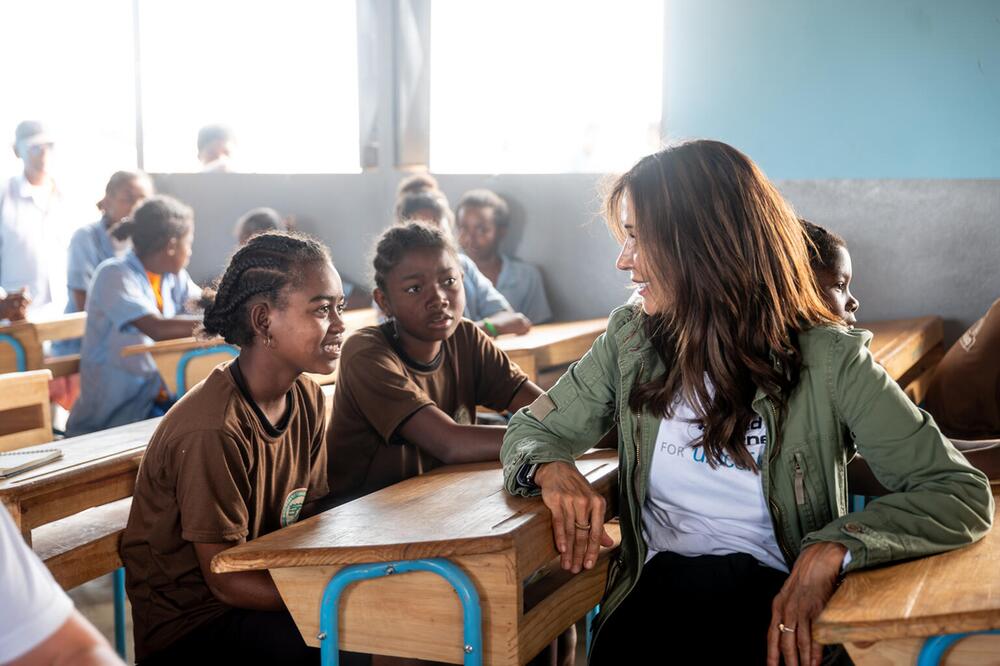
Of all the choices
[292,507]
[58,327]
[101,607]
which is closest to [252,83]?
[58,327]

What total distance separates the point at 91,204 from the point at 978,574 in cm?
771

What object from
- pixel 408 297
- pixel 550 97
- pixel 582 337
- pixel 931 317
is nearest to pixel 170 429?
pixel 408 297

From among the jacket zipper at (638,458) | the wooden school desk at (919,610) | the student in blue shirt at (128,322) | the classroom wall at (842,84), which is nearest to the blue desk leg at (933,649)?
the wooden school desk at (919,610)

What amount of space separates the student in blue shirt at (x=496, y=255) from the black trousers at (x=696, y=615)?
11.4 feet

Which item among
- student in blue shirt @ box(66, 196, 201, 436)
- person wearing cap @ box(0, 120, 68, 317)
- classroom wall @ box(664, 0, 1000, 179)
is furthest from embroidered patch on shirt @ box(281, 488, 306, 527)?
person wearing cap @ box(0, 120, 68, 317)

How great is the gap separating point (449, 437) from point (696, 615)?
2.40 ft

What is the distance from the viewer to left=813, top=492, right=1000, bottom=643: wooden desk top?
1.22m

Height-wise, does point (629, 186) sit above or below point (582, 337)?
above

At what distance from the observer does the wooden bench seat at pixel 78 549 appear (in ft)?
6.70

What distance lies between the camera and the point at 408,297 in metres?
2.58

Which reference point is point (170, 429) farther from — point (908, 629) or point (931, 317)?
point (931, 317)

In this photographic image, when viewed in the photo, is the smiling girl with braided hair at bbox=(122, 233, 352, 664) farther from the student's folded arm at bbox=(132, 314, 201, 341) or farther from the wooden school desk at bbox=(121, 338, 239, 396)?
the student's folded arm at bbox=(132, 314, 201, 341)

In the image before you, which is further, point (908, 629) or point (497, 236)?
point (497, 236)

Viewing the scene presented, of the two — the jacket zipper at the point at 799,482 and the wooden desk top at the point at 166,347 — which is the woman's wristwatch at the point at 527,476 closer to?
the jacket zipper at the point at 799,482
